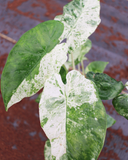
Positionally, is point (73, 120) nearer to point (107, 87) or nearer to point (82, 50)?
point (107, 87)

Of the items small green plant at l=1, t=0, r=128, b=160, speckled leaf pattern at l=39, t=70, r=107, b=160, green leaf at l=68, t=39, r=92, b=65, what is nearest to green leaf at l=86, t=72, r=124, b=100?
small green plant at l=1, t=0, r=128, b=160

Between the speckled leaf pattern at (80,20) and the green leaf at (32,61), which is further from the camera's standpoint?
the speckled leaf pattern at (80,20)

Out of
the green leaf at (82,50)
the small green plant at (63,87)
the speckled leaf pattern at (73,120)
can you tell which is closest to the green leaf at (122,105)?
the small green plant at (63,87)

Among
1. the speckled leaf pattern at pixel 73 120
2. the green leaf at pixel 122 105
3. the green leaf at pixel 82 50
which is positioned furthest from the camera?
the green leaf at pixel 82 50

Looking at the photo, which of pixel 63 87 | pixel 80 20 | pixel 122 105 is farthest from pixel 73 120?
pixel 80 20

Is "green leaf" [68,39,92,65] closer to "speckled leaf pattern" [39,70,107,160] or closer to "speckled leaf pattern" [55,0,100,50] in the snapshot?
"speckled leaf pattern" [55,0,100,50]

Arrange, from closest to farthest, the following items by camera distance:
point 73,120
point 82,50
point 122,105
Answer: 1. point 73,120
2. point 122,105
3. point 82,50

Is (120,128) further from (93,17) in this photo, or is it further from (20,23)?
(20,23)

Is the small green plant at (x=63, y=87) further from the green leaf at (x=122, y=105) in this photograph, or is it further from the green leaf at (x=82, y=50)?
the green leaf at (x=82, y=50)
